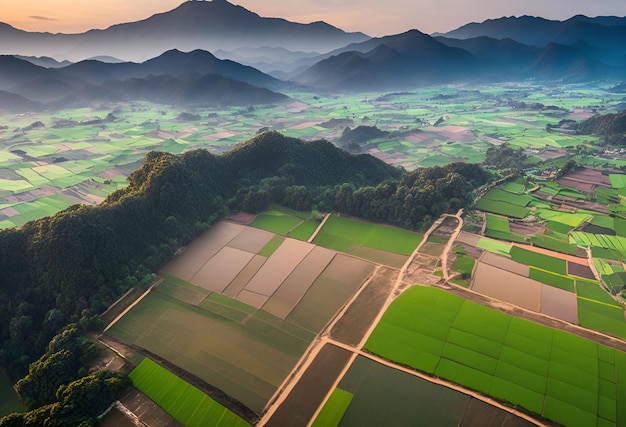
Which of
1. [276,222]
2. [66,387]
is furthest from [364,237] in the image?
[66,387]

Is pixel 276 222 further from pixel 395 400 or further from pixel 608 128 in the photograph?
pixel 608 128

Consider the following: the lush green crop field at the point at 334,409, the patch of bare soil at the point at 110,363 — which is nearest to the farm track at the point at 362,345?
the lush green crop field at the point at 334,409

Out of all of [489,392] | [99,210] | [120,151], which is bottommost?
[120,151]

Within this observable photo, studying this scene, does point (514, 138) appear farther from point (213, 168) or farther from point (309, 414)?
point (309, 414)

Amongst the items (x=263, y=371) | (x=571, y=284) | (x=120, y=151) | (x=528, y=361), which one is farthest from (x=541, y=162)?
(x=120, y=151)

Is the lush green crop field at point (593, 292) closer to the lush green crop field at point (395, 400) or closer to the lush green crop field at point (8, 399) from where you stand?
the lush green crop field at point (395, 400)

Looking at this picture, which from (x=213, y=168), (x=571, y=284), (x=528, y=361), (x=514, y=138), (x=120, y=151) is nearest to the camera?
(x=528, y=361)

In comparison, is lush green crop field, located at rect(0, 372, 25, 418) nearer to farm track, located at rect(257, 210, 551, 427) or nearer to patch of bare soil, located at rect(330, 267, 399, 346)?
farm track, located at rect(257, 210, 551, 427)
